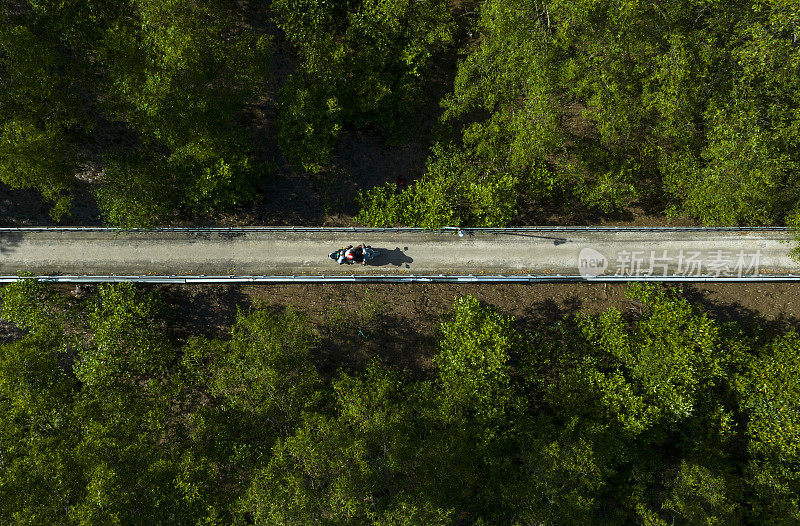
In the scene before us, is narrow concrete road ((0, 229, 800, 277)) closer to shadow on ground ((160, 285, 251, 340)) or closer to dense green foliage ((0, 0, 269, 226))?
shadow on ground ((160, 285, 251, 340))

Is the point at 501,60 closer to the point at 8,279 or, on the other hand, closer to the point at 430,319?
the point at 430,319

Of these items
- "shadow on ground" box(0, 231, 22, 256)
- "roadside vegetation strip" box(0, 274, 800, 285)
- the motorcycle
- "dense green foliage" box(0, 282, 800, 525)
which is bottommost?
"dense green foliage" box(0, 282, 800, 525)

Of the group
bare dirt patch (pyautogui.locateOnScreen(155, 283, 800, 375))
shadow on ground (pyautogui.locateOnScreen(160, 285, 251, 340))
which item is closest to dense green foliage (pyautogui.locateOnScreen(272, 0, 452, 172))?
bare dirt patch (pyautogui.locateOnScreen(155, 283, 800, 375))

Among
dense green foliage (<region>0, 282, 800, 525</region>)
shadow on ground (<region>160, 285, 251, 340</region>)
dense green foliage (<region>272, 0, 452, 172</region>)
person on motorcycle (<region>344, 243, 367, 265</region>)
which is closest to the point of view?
dense green foliage (<region>0, 282, 800, 525</region>)

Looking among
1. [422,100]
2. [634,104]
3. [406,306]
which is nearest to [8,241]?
[406,306]

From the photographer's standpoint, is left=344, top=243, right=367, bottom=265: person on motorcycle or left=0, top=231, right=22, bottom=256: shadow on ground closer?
left=344, top=243, right=367, bottom=265: person on motorcycle
